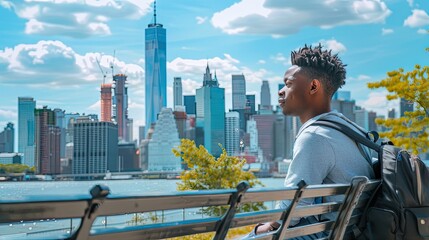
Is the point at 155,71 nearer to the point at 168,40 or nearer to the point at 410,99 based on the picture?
the point at 168,40

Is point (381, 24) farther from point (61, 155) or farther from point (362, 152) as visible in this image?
point (362, 152)

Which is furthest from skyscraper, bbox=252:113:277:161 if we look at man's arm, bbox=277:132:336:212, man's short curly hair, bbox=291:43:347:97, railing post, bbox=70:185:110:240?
railing post, bbox=70:185:110:240

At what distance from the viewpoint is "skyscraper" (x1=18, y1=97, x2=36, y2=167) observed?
204 ft

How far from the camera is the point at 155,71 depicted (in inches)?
3430

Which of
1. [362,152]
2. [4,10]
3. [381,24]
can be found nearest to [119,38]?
[4,10]

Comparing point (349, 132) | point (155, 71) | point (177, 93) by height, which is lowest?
point (349, 132)

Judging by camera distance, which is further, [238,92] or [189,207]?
[238,92]

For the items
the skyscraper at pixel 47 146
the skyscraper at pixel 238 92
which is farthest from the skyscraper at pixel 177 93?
the skyscraper at pixel 238 92

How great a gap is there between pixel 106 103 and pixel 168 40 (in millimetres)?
59825

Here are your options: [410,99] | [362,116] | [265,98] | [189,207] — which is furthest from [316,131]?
[362,116]

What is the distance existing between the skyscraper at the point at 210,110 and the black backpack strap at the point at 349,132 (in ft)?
109

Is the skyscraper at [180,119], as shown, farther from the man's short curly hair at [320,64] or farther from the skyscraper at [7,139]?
the man's short curly hair at [320,64]

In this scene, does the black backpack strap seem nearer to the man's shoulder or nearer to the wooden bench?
the man's shoulder

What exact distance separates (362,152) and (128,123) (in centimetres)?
6006
